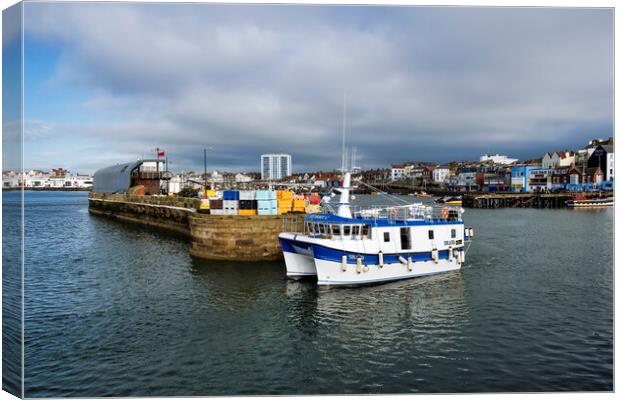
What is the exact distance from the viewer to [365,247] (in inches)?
832

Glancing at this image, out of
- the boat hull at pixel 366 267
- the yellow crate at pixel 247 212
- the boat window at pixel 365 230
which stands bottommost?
the boat hull at pixel 366 267

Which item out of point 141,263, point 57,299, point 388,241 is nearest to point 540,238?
point 388,241

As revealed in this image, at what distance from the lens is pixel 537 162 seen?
130 meters

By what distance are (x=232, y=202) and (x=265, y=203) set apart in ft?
7.15

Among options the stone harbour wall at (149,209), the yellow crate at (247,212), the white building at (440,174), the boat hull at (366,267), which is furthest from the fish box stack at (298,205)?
the white building at (440,174)

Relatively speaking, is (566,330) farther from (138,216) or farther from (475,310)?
(138,216)

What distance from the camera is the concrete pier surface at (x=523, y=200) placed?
88.1m

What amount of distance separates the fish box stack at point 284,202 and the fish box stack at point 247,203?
1.64 m

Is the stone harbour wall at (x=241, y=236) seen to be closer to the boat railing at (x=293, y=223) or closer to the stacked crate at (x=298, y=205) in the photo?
the boat railing at (x=293, y=223)

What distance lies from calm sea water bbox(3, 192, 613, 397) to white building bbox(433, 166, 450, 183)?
469 feet

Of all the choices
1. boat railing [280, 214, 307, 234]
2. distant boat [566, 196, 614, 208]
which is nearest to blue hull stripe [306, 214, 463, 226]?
boat railing [280, 214, 307, 234]

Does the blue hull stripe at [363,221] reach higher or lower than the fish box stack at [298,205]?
lower

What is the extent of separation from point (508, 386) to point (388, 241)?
11248mm

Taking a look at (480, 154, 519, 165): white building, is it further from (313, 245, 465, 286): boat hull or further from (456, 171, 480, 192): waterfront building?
(313, 245, 465, 286): boat hull
